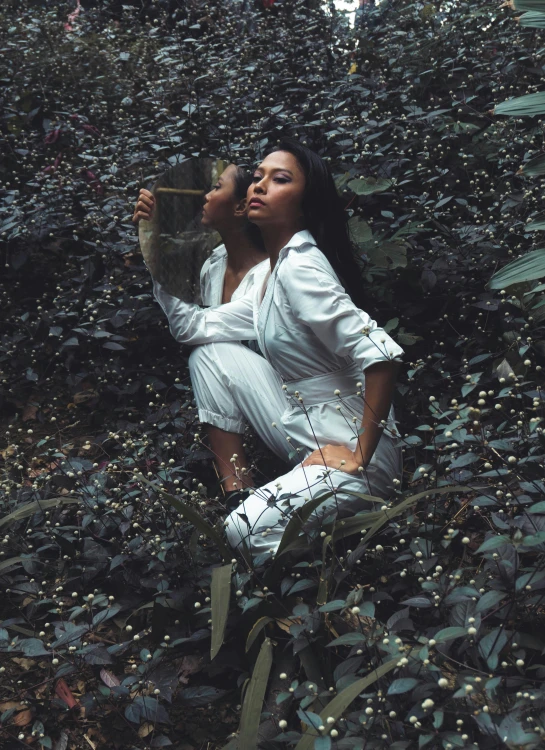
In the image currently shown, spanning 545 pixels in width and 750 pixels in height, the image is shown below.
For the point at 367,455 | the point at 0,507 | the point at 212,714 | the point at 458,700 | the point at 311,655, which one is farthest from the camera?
the point at 0,507

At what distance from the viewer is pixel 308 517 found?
243 centimetres

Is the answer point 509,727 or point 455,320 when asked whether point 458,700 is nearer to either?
point 509,727

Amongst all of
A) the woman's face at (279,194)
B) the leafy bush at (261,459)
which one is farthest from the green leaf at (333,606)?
the woman's face at (279,194)

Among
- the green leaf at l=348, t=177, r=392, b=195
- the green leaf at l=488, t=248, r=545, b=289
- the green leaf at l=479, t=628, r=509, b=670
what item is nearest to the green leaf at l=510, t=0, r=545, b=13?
the green leaf at l=488, t=248, r=545, b=289

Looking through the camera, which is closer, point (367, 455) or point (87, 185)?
point (367, 455)

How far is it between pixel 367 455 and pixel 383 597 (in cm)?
51

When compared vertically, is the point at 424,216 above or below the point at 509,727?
above

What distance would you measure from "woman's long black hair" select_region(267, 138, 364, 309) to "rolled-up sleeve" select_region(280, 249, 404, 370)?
205 millimetres

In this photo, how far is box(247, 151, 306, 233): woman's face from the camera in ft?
9.34

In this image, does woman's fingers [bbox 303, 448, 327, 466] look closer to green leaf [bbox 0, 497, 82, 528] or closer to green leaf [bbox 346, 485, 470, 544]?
green leaf [bbox 346, 485, 470, 544]

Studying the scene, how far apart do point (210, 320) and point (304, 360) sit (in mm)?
649

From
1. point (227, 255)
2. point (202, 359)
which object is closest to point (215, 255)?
point (227, 255)

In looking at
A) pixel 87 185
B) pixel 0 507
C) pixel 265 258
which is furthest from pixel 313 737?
pixel 87 185

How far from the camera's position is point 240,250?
3350mm
